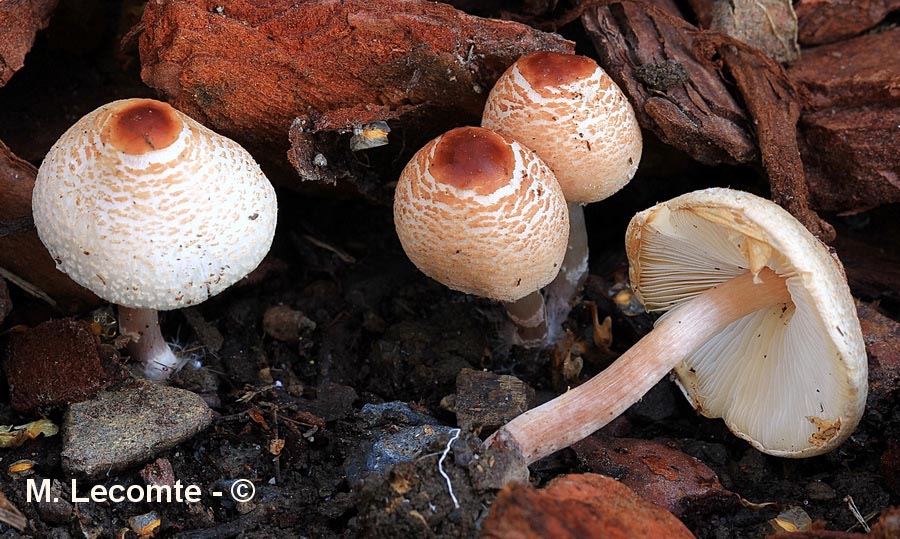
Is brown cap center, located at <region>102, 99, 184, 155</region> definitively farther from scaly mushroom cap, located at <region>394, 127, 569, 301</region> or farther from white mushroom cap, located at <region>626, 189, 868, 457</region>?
white mushroom cap, located at <region>626, 189, 868, 457</region>

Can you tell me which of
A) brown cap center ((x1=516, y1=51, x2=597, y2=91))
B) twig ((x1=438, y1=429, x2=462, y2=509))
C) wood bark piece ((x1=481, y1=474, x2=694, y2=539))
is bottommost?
twig ((x1=438, y1=429, x2=462, y2=509))

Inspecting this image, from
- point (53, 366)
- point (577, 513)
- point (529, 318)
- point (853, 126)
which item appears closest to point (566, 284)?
point (529, 318)

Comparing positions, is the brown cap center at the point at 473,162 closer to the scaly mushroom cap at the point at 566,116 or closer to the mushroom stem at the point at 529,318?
the scaly mushroom cap at the point at 566,116

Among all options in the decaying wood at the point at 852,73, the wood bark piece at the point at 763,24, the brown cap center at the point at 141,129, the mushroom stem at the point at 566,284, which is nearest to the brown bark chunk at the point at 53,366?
the brown cap center at the point at 141,129

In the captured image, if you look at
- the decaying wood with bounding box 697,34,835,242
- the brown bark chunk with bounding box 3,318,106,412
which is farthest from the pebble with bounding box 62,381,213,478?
the decaying wood with bounding box 697,34,835,242

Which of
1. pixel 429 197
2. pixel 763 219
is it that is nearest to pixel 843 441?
pixel 763 219

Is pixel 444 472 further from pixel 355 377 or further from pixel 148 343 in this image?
pixel 148 343

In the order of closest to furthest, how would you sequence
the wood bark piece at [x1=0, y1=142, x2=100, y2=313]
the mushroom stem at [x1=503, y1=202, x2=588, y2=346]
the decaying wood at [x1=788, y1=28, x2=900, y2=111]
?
the wood bark piece at [x1=0, y1=142, x2=100, y2=313] < the decaying wood at [x1=788, y1=28, x2=900, y2=111] < the mushroom stem at [x1=503, y1=202, x2=588, y2=346]

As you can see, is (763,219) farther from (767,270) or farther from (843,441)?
(843,441)
